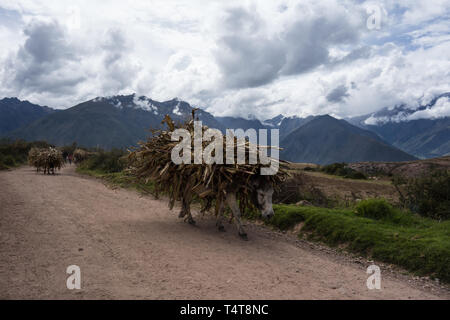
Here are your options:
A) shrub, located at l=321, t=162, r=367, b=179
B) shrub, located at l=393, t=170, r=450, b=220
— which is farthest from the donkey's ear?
shrub, located at l=321, t=162, r=367, b=179

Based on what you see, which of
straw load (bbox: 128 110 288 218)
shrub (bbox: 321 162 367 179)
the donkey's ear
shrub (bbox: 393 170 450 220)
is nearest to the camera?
straw load (bbox: 128 110 288 218)

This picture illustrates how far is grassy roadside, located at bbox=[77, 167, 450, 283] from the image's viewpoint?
21.2 feet

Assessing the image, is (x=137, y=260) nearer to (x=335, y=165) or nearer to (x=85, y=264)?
(x=85, y=264)

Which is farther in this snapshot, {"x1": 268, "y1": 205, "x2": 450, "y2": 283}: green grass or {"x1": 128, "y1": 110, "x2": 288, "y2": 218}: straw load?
{"x1": 128, "y1": 110, "x2": 288, "y2": 218}: straw load

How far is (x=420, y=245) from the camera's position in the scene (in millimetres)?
6906

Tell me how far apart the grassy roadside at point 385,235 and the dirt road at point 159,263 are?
83cm

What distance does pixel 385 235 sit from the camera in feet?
25.3

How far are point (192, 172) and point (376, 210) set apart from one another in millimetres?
5808

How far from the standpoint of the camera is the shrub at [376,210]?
948 centimetres

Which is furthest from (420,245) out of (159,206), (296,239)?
Answer: (159,206)

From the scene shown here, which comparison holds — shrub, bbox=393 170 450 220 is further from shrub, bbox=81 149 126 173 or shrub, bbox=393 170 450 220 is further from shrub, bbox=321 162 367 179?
shrub, bbox=321 162 367 179

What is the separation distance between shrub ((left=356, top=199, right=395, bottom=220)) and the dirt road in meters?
3.09

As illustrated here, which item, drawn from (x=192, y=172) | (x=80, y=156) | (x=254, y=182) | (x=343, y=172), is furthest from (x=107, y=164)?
(x=343, y=172)
